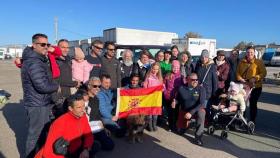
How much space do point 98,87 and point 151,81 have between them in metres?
1.70

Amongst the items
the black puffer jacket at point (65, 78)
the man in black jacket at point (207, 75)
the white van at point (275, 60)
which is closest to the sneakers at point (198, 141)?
the man in black jacket at point (207, 75)

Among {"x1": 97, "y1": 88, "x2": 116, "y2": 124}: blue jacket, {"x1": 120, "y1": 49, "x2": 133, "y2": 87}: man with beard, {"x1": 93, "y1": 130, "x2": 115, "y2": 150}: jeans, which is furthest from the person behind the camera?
{"x1": 120, "y1": 49, "x2": 133, "y2": 87}: man with beard

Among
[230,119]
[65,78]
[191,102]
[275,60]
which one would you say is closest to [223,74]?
[230,119]

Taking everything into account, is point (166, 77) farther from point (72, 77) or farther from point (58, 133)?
point (58, 133)

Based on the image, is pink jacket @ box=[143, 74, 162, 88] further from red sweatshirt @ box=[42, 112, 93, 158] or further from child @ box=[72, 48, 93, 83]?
red sweatshirt @ box=[42, 112, 93, 158]

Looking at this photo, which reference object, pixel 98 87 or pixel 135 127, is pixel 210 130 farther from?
pixel 98 87

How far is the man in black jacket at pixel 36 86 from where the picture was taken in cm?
455

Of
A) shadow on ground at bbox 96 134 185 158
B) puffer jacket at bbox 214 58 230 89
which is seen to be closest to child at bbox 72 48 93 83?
shadow on ground at bbox 96 134 185 158

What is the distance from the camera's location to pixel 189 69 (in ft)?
26.7

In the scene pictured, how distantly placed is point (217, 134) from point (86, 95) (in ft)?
10.8

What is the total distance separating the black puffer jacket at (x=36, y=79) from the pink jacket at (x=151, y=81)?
2.92 meters

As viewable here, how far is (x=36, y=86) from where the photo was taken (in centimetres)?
455

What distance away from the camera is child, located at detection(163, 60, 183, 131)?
752cm

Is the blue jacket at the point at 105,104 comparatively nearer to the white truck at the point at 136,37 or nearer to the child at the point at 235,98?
the child at the point at 235,98
